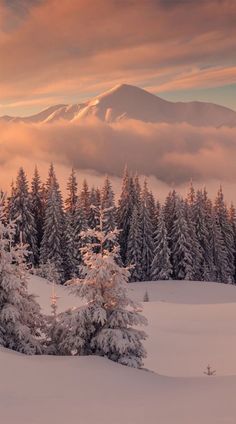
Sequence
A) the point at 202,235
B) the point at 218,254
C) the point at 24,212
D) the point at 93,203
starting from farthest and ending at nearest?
the point at 218,254 → the point at 202,235 → the point at 93,203 → the point at 24,212

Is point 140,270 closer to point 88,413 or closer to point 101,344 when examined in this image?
point 101,344

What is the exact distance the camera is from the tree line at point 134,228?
2480 inches

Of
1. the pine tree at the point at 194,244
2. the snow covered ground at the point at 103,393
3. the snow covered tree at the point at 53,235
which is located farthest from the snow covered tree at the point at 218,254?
the snow covered ground at the point at 103,393

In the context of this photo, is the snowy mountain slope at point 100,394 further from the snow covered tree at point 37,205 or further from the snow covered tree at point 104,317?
the snow covered tree at point 37,205

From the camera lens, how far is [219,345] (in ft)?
70.9

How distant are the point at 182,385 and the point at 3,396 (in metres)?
4.38

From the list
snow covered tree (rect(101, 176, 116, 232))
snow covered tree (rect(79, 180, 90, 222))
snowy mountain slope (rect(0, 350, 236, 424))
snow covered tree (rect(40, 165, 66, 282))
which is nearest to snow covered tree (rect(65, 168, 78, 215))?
snow covered tree (rect(79, 180, 90, 222))

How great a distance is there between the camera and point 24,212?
62688mm

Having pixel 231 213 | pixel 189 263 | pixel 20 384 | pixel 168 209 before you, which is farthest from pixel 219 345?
pixel 231 213

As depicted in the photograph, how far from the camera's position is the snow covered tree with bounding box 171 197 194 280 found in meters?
65.4

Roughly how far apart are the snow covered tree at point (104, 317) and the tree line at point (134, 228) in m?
42.5

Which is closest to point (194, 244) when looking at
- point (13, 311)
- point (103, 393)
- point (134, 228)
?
point (134, 228)

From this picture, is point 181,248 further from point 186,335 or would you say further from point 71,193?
point 186,335

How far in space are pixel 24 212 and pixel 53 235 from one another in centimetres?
484
